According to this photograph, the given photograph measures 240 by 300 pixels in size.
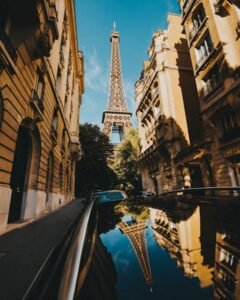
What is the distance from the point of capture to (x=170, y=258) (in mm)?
1223

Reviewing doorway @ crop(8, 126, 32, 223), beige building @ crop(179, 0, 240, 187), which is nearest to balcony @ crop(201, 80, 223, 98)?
beige building @ crop(179, 0, 240, 187)

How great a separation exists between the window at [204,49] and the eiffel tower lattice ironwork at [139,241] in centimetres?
1358

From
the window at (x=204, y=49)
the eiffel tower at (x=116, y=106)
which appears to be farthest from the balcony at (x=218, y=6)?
the eiffel tower at (x=116, y=106)

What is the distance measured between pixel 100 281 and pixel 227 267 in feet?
2.42

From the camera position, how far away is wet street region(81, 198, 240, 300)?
849 mm

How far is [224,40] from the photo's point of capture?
33.8ft

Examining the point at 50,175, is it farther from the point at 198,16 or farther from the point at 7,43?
the point at 198,16

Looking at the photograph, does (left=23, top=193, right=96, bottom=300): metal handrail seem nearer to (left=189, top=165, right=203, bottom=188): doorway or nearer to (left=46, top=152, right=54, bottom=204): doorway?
(left=46, top=152, right=54, bottom=204): doorway

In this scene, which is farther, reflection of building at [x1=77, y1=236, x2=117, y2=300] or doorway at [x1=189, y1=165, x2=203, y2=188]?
doorway at [x1=189, y1=165, x2=203, y2=188]

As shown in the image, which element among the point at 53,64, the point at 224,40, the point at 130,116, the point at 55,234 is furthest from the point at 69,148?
the point at 130,116

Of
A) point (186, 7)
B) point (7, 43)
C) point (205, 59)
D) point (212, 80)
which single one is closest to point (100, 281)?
point (7, 43)

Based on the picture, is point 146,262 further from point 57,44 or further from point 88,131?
point 88,131

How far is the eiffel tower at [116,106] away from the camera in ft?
145

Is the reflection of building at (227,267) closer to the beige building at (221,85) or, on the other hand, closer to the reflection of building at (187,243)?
the reflection of building at (187,243)
